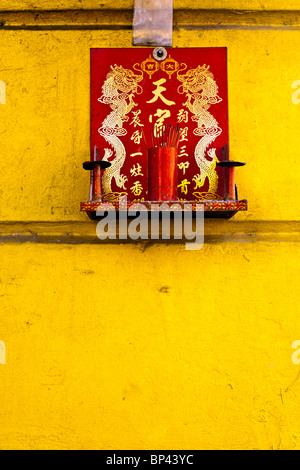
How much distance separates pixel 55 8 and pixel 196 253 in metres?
1.08

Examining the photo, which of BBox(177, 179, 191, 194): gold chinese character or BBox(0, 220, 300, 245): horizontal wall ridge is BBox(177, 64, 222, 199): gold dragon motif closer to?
BBox(177, 179, 191, 194): gold chinese character

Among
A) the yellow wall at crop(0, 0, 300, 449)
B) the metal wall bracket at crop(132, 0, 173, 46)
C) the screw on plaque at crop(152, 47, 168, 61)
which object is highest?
the metal wall bracket at crop(132, 0, 173, 46)

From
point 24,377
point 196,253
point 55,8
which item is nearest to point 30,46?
point 55,8

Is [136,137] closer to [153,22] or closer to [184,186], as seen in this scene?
[184,186]

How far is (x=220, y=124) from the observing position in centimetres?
161

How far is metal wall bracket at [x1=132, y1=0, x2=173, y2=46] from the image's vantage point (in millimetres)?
1615

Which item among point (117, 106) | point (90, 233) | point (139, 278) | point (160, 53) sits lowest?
point (139, 278)

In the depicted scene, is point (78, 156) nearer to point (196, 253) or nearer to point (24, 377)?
point (196, 253)

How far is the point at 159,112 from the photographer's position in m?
1.60

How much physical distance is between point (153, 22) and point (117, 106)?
35cm

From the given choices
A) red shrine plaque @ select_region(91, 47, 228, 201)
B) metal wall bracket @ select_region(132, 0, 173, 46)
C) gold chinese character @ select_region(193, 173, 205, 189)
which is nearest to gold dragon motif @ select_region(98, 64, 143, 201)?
red shrine plaque @ select_region(91, 47, 228, 201)

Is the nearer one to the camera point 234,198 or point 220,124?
point 234,198

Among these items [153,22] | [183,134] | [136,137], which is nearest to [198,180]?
[183,134]

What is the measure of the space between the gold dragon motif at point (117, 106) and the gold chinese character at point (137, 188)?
0.04 m
